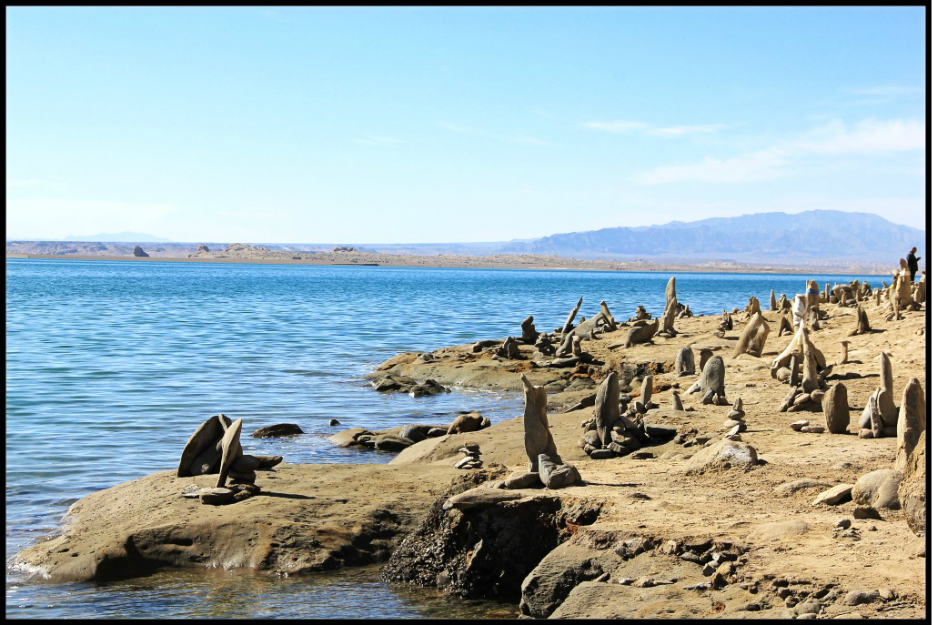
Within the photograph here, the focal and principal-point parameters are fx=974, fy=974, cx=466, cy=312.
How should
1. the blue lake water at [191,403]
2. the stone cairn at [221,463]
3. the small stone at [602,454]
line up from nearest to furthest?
1. the blue lake water at [191,403]
2. the stone cairn at [221,463]
3. the small stone at [602,454]

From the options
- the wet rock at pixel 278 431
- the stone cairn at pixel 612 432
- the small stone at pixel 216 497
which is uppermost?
the stone cairn at pixel 612 432

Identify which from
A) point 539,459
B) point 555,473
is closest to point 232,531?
point 539,459

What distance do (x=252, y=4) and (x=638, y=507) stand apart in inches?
250

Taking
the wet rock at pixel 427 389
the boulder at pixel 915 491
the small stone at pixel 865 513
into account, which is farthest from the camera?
the wet rock at pixel 427 389

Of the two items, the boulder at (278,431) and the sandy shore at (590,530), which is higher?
the sandy shore at (590,530)

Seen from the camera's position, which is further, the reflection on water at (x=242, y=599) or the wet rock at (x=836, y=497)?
the wet rock at (x=836, y=497)

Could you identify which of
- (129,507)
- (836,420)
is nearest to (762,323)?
(836,420)

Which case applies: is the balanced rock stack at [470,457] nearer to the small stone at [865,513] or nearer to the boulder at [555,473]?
the boulder at [555,473]

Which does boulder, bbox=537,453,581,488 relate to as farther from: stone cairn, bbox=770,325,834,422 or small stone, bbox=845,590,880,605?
stone cairn, bbox=770,325,834,422

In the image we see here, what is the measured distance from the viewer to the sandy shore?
7.58m

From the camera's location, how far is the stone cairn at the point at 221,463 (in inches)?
457

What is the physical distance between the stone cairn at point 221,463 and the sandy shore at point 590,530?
208 mm

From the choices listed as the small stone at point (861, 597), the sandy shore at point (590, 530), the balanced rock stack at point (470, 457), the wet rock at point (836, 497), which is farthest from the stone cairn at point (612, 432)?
the small stone at point (861, 597)

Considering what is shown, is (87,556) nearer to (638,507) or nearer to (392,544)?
(392,544)
